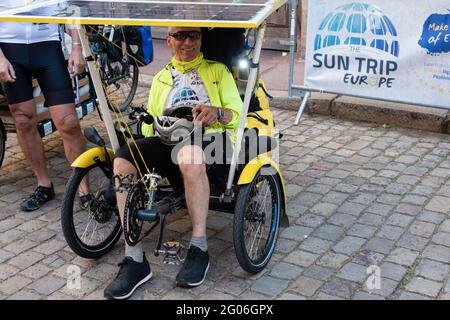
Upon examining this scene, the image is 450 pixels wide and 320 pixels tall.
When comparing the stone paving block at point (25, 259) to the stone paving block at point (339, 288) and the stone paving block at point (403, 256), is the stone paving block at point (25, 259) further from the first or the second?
the stone paving block at point (403, 256)

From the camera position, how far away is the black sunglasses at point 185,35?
3.48m

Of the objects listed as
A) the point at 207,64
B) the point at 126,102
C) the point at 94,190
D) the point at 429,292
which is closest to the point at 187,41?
the point at 207,64

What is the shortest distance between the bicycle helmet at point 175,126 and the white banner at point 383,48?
268cm

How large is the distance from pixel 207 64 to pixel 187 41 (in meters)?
0.22

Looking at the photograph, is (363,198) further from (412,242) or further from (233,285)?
(233,285)

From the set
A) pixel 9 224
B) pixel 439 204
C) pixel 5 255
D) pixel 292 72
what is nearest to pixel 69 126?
pixel 9 224

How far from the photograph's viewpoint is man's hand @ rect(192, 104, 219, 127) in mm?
3393

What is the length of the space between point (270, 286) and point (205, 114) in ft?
3.42

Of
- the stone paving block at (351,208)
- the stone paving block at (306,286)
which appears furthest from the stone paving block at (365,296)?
the stone paving block at (351,208)

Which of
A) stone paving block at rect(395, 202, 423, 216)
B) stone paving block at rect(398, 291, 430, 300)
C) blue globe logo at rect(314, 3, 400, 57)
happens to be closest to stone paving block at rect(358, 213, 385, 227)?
stone paving block at rect(395, 202, 423, 216)

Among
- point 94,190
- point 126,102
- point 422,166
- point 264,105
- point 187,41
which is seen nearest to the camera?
point 187,41

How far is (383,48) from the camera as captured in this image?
18.4ft

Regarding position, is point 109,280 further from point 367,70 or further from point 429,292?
point 367,70

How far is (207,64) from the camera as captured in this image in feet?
12.0
